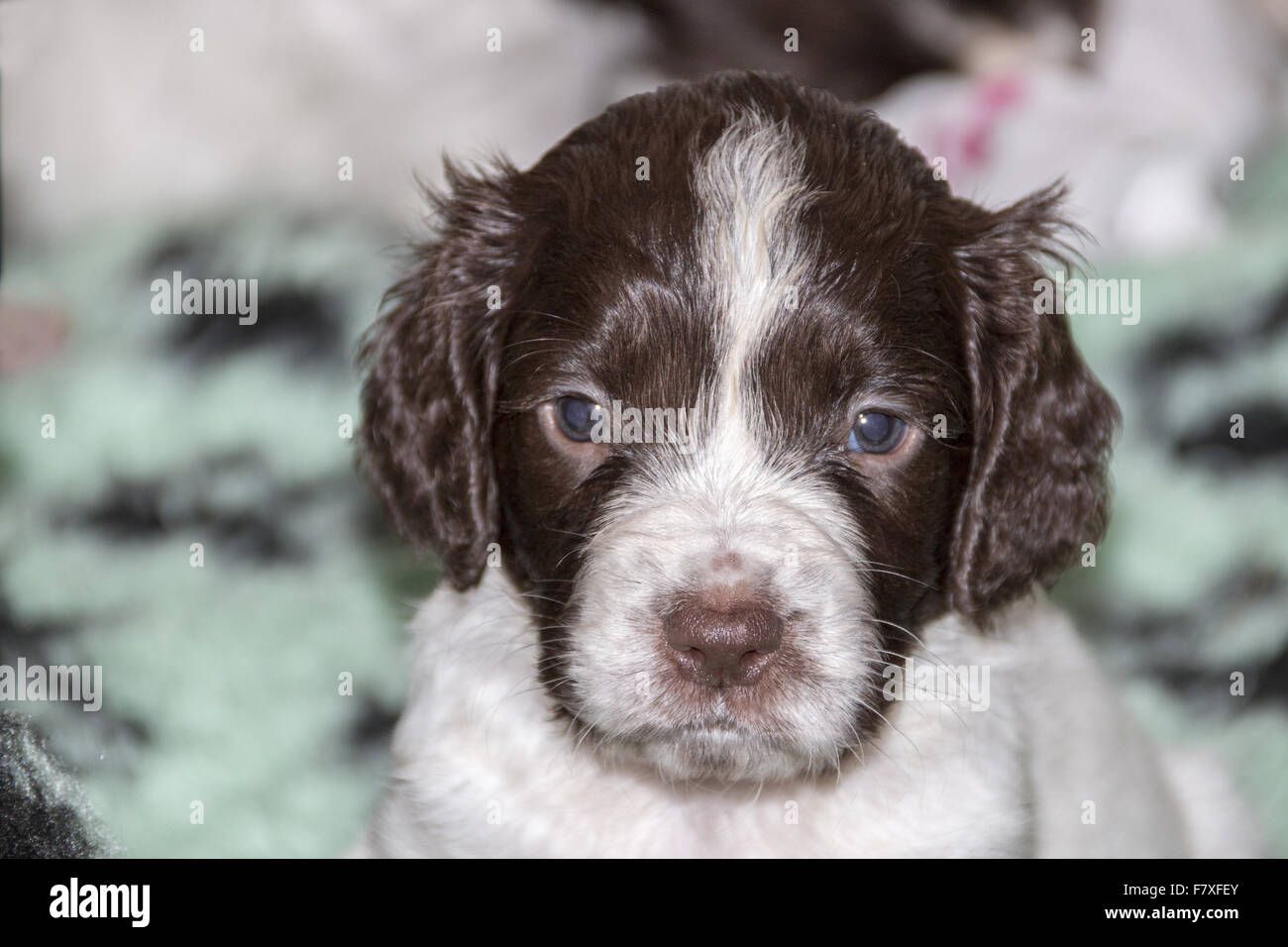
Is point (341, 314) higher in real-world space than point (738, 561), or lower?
higher

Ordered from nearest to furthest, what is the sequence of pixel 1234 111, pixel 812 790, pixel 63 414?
pixel 812 790 → pixel 63 414 → pixel 1234 111

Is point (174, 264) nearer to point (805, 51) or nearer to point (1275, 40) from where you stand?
point (805, 51)

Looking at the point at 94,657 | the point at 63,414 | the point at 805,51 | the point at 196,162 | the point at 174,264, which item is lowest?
the point at 94,657

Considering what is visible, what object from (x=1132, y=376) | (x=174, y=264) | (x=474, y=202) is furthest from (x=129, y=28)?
(x=1132, y=376)

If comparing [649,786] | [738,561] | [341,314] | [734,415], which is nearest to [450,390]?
[734,415]

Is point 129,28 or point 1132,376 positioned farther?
point 129,28

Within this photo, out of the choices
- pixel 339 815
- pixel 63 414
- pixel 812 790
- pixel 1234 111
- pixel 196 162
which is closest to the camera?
pixel 812 790
